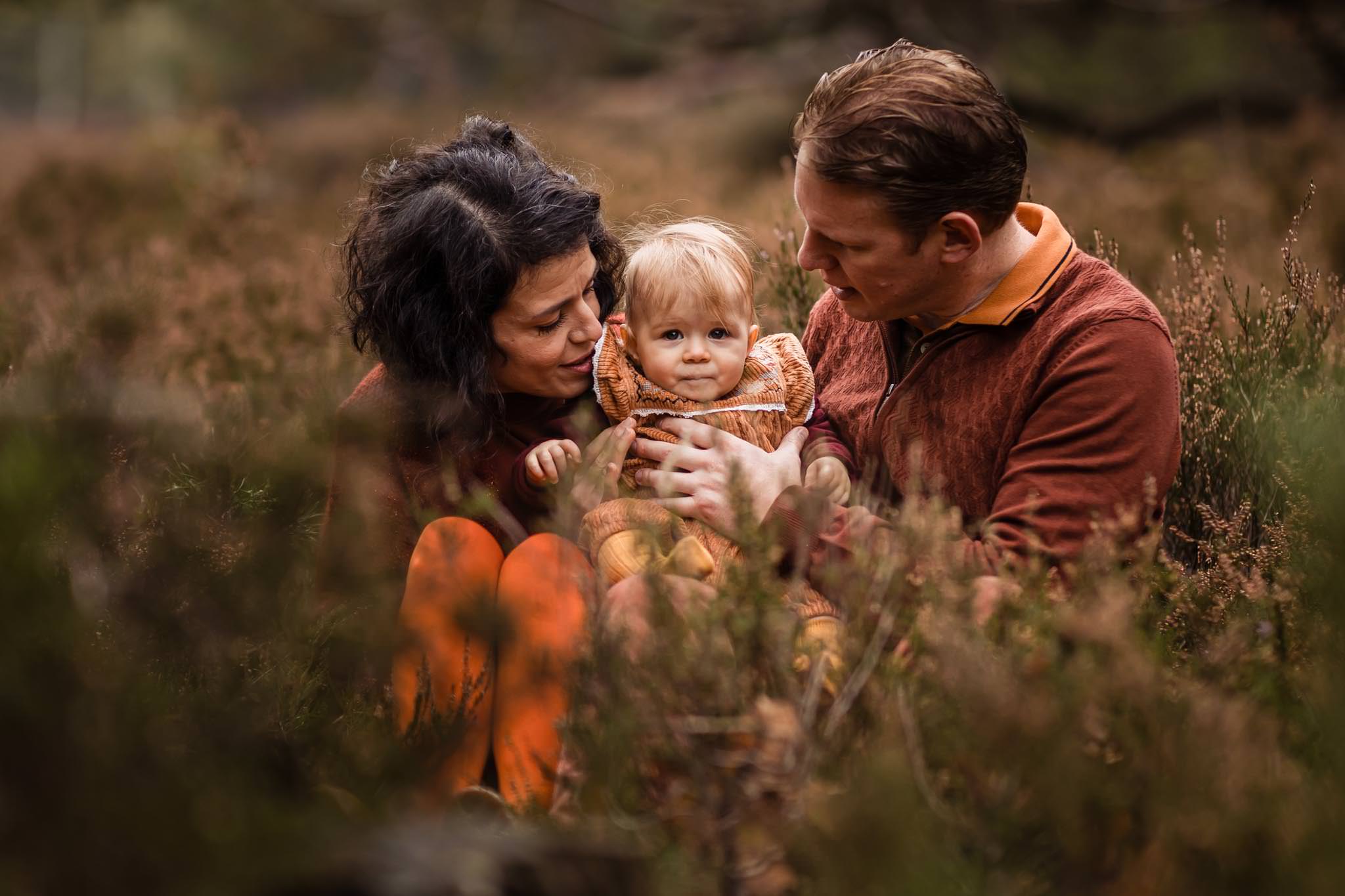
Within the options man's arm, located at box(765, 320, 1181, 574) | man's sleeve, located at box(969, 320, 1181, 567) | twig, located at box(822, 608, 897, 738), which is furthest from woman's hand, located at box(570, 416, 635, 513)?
man's sleeve, located at box(969, 320, 1181, 567)

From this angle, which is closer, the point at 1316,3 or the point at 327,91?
the point at 1316,3

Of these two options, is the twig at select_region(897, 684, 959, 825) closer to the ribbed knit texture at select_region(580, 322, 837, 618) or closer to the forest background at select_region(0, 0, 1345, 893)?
the forest background at select_region(0, 0, 1345, 893)

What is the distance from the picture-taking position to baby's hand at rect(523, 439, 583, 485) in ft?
9.34

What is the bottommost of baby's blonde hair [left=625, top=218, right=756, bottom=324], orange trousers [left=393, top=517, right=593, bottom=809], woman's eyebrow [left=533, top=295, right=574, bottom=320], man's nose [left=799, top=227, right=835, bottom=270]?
orange trousers [left=393, top=517, right=593, bottom=809]

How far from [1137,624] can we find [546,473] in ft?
4.79

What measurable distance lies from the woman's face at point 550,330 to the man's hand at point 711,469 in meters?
0.31

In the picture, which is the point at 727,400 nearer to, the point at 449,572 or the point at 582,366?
the point at 582,366

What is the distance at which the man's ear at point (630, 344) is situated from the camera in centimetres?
311

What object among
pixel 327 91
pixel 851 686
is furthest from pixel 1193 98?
pixel 327 91

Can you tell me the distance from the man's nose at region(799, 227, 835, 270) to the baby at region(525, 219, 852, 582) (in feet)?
0.58

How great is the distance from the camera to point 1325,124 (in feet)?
35.7

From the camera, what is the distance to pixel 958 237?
2.75m

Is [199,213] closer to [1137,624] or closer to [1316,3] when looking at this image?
[1137,624]

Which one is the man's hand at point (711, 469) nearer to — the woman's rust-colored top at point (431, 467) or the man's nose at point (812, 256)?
the woman's rust-colored top at point (431, 467)
